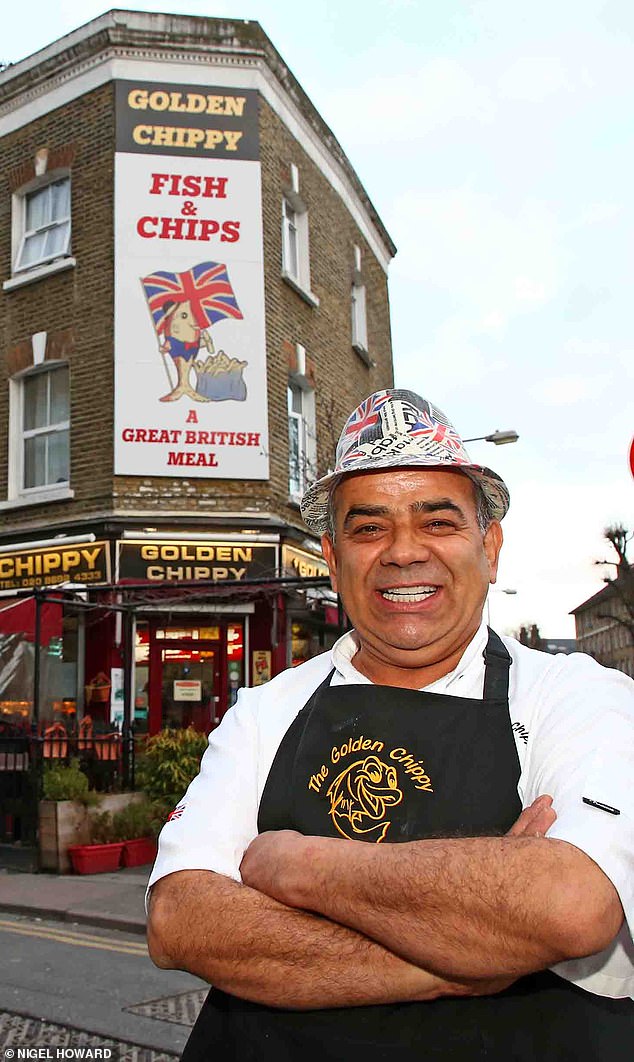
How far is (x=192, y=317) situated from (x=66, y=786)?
6845mm

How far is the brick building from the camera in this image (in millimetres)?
12336

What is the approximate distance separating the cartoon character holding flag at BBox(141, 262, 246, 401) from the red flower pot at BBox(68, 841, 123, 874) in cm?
620

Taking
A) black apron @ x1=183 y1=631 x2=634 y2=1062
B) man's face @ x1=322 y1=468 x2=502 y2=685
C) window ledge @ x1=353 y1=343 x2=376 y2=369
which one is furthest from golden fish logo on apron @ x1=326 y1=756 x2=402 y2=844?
window ledge @ x1=353 y1=343 x2=376 y2=369

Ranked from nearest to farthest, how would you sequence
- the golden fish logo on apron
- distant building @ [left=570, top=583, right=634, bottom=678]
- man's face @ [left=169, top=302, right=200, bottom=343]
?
the golden fish logo on apron < man's face @ [left=169, top=302, right=200, bottom=343] < distant building @ [left=570, top=583, right=634, bottom=678]

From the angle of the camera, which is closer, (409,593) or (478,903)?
(478,903)

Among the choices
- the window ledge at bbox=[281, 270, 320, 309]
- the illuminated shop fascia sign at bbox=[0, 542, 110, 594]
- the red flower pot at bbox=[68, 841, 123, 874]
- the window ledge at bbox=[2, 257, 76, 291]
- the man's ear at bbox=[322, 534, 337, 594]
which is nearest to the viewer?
the man's ear at bbox=[322, 534, 337, 594]

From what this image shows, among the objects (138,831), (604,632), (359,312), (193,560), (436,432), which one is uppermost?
(359,312)

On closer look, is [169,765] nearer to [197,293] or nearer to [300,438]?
[300,438]

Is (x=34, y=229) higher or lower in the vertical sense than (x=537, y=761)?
higher

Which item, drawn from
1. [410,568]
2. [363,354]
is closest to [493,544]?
[410,568]

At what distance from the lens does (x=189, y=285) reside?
507 inches

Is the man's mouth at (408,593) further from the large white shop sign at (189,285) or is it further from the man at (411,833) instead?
the large white shop sign at (189,285)

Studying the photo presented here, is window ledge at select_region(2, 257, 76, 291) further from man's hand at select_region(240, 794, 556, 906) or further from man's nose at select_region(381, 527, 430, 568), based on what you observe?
man's hand at select_region(240, 794, 556, 906)

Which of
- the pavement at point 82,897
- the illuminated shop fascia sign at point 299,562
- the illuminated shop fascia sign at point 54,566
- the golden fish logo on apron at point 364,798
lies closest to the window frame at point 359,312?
the illuminated shop fascia sign at point 299,562
